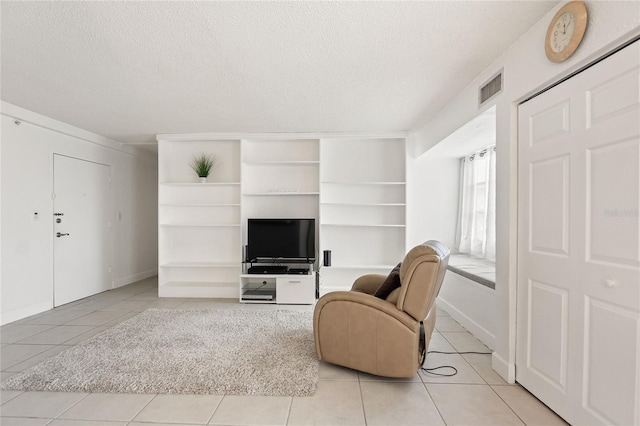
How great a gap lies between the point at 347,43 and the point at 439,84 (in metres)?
1.15

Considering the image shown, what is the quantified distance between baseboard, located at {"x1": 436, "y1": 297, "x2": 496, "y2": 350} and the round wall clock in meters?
2.28

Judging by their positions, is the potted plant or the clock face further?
the potted plant

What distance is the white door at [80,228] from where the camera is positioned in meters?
4.27

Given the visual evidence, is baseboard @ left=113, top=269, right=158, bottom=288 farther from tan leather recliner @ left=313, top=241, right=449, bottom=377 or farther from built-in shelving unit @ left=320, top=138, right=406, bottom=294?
tan leather recliner @ left=313, top=241, right=449, bottom=377

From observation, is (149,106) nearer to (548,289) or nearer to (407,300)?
(407,300)

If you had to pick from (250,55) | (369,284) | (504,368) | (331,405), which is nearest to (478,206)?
(369,284)

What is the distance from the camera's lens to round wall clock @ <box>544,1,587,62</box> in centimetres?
163

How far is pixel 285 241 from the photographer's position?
15.3 ft

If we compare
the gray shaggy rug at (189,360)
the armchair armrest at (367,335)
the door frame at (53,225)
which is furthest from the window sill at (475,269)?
the door frame at (53,225)

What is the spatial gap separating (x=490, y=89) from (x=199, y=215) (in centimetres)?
425

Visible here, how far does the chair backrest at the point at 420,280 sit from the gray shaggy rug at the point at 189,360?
88cm

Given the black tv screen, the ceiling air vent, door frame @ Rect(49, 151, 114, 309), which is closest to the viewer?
the ceiling air vent

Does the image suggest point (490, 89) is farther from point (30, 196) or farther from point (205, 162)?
point (30, 196)

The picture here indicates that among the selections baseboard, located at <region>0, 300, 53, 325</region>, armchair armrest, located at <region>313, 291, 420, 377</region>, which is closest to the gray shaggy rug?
armchair armrest, located at <region>313, 291, 420, 377</region>
